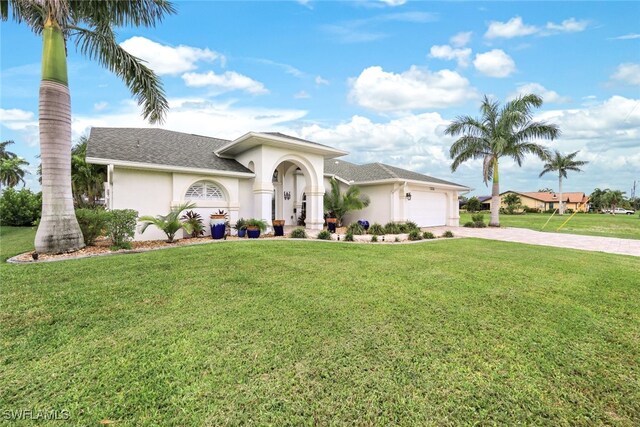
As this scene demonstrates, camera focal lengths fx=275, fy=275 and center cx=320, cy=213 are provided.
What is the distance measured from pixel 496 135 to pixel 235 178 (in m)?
19.3

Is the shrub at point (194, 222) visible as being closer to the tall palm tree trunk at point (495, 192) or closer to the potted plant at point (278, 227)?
the potted plant at point (278, 227)

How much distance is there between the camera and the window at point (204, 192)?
12703 mm

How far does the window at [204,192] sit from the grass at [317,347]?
6.84 meters

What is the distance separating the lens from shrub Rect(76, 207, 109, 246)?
9.10 m

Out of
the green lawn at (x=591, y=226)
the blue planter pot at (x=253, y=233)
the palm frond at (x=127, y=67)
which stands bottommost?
the green lawn at (x=591, y=226)

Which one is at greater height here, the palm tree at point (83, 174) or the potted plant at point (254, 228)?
the palm tree at point (83, 174)

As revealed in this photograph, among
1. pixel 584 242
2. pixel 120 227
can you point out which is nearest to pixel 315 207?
pixel 120 227

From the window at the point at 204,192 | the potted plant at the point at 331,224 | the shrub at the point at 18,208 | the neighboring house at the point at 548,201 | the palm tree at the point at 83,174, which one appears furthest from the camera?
the neighboring house at the point at 548,201

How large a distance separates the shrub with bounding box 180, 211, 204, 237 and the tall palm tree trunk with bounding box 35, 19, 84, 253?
3.84 meters

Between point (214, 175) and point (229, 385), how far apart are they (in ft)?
37.9

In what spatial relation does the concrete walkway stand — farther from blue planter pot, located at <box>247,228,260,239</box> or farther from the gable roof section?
blue planter pot, located at <box>247,228,260,239</box>

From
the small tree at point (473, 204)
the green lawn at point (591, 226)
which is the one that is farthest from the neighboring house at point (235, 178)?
the small tree at point (473, 204)

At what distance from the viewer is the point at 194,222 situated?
1173 centimetres

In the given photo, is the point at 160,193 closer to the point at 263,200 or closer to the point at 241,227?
the point at 241,227
